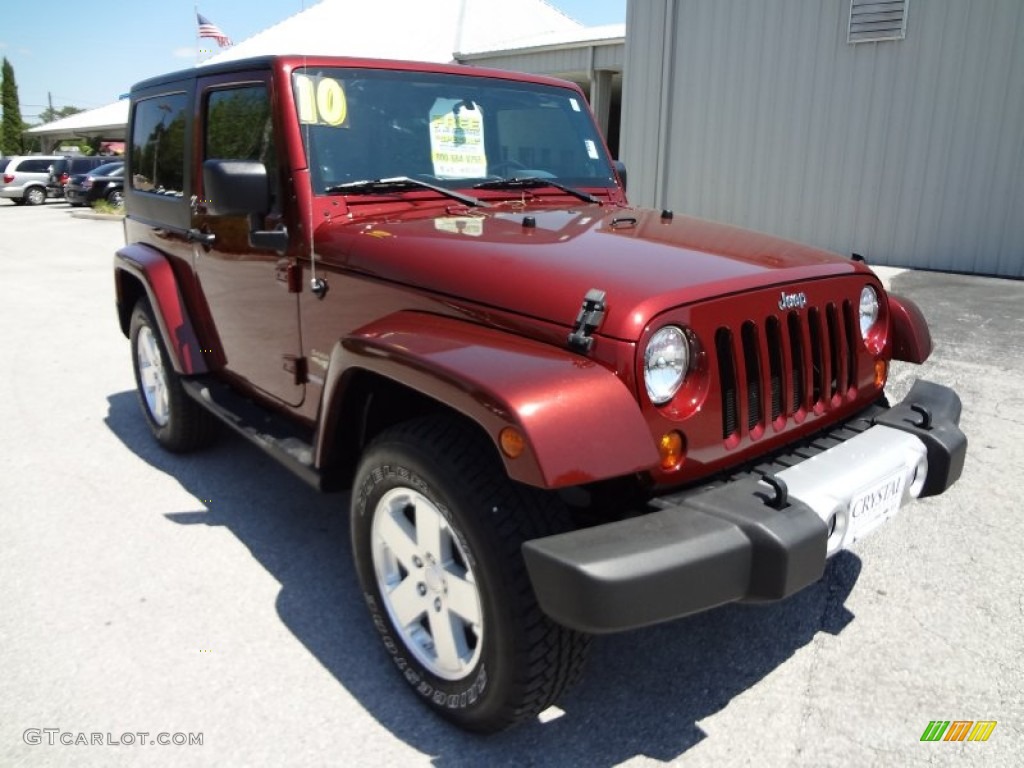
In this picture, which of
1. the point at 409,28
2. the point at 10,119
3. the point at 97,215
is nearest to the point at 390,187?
the point at 97,215

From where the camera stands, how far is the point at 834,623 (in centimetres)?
282

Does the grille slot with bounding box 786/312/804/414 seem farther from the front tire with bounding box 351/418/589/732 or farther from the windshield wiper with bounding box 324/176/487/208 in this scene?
the windshield wiper with bounding box 324/176/487/208

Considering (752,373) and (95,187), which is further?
(95,187)

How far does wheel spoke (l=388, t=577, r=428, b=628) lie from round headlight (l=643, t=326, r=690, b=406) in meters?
0.90

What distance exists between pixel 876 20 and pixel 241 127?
9.36 m

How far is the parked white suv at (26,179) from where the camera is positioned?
2655 centimetres

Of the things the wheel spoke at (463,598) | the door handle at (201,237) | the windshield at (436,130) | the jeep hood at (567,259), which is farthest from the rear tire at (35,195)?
the wheel spoke at (463,598)

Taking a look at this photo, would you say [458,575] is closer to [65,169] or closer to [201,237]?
[201,237]

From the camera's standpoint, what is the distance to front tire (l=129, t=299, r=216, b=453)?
13.5 ft

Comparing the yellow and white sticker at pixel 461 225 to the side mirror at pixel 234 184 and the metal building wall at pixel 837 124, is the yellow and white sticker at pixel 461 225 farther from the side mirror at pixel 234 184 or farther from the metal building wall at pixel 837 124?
the metal building wall at pixel 837 124

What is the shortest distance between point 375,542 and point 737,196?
10.5m

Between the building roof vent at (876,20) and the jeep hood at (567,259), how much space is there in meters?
8.67

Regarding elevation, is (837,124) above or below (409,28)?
below

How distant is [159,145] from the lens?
4.16 metres
